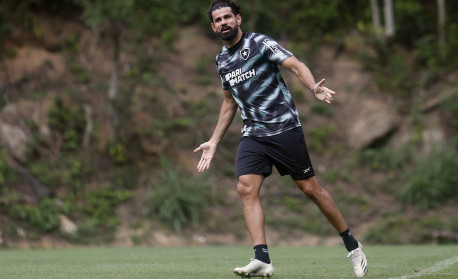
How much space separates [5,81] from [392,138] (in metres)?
A: 10.7

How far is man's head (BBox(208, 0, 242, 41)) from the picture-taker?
6141mm

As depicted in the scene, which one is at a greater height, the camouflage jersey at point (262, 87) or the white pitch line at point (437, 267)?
the camouflage jersey at point (262, 87)

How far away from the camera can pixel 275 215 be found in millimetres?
16719

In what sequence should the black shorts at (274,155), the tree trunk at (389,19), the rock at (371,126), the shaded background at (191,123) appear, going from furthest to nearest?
the tree trunk at (389,19), the rock at (371,126), the shaded background at (191,123), the black shorts at (274,155)

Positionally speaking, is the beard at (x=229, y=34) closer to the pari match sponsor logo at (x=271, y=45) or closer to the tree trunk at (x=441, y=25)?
the pari match sponsor logo at (x=271, y=45)

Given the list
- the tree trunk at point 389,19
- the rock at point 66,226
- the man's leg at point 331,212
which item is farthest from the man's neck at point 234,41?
the tree trunk at point 389,19

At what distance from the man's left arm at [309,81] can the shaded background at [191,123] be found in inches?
388

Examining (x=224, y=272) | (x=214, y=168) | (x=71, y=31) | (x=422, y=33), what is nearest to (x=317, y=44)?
(x=422, y=33)

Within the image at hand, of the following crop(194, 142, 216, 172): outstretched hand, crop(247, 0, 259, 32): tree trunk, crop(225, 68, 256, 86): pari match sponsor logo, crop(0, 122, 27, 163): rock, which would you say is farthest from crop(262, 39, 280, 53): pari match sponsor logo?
crop(247, 0, 259, 32): tree trunk

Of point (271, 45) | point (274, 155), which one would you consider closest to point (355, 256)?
point (274, 155)

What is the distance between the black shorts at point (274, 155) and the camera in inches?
238

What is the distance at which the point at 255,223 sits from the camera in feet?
19.1

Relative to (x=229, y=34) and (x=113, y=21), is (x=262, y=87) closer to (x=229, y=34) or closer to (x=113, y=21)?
(x=229, y=34)

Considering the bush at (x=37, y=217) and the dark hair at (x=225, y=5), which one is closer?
the dark hair at (x=225, y=5)
